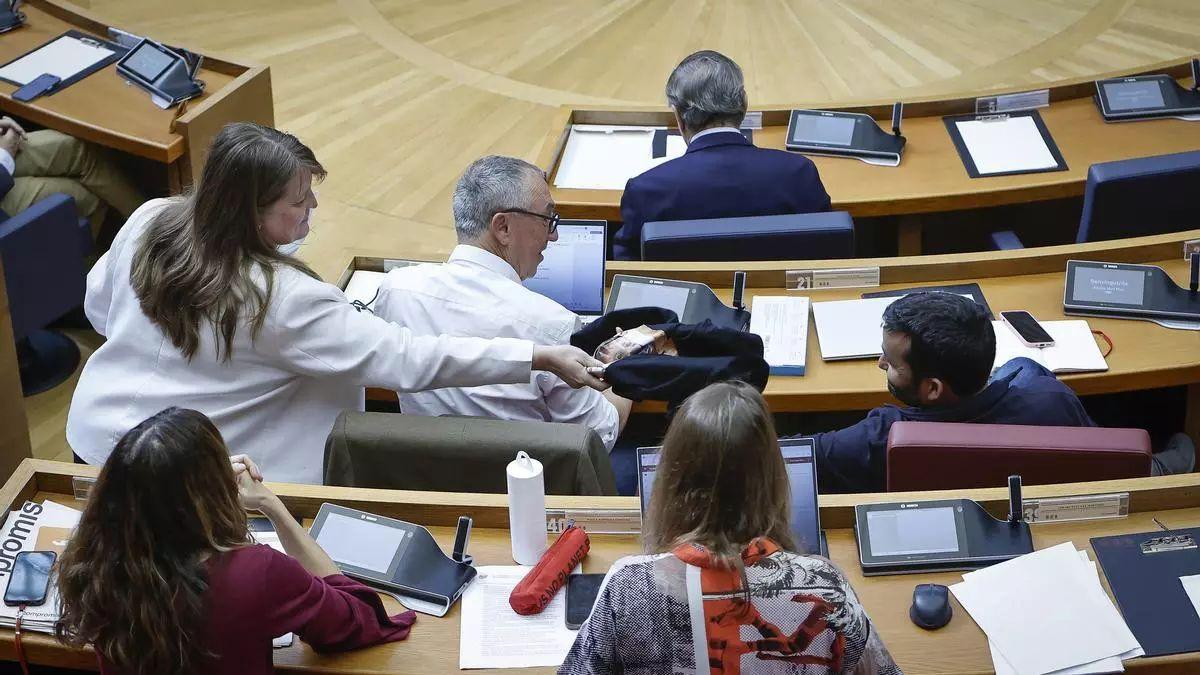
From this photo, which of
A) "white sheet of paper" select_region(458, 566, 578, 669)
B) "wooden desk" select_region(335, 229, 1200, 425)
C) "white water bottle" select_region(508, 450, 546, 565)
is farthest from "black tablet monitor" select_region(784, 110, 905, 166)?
"white sheet of paper" select_region(458, 566, 578, 669)

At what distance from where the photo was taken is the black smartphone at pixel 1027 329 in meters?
3.37

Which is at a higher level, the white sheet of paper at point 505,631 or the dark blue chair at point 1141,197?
the dark blue chair at point 1141,197

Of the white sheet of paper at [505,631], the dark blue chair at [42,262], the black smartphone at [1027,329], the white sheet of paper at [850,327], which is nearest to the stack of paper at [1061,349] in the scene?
the black smartphone at [1027,329]

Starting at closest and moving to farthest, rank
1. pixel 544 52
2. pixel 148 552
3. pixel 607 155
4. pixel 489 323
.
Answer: pixel 148 552 → pixel 489 323 → pixel 607 155 → pixel 544 52

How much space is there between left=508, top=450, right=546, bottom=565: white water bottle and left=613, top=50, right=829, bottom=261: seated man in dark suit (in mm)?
1671

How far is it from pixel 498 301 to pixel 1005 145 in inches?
88.2

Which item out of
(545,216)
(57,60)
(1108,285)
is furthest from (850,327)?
(57,60)

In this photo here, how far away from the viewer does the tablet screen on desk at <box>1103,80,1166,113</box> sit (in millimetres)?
4652

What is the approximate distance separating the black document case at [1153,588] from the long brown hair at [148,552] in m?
1.62

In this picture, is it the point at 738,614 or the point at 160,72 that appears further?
the point at 160,72

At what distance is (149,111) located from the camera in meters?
4.89

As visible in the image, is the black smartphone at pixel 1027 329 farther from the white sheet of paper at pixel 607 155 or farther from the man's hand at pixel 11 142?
the man's hand at pixel 11 142

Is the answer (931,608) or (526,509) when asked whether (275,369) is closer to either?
(526,509)

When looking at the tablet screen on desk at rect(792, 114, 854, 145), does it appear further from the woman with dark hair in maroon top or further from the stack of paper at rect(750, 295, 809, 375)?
the woman with dark hair in maroon top
